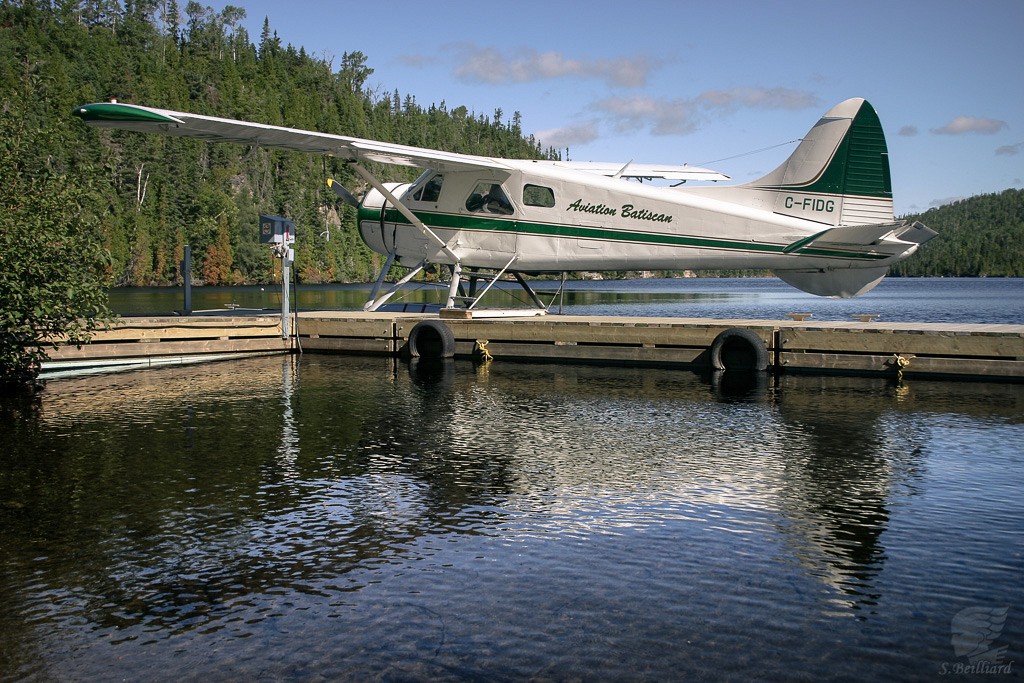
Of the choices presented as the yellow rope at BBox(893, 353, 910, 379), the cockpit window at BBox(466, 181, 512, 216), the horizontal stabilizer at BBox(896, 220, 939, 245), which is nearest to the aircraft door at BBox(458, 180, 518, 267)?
the cockpit window at BBox(466, 181, 512, 216)

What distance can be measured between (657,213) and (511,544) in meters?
11.9

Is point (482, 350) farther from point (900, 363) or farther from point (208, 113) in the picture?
point (208, 113)

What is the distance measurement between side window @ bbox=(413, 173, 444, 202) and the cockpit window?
72 cm

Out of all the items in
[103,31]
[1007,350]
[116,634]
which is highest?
[103,31]

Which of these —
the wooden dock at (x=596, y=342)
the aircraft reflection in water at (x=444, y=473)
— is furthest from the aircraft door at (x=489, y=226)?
the aircraft reflection in water at (x=444, y=473)

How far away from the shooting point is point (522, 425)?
9766 millimetres

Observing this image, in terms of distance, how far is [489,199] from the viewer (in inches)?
695

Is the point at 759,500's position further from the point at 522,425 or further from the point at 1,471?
the point at 1,471

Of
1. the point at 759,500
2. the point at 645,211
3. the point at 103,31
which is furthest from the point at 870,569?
the point at 103,31

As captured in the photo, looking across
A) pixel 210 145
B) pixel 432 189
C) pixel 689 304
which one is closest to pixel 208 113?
pixel 210 145

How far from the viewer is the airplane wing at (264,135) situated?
14258 millimetres

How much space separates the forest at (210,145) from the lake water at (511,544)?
59.8 m

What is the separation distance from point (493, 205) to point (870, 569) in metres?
13.4

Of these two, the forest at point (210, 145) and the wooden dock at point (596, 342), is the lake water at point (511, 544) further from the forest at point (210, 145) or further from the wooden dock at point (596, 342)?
the forest at point (210, 145)
